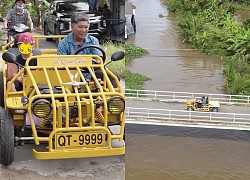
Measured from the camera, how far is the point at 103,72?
1.62 metres

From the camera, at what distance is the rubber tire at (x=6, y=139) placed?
59.3 inches

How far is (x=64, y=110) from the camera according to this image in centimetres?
152

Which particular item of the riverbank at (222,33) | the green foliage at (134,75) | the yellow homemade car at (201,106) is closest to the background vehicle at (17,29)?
the yellow homemade car at (201,106)

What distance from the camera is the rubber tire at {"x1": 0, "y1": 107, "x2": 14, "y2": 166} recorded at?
1.51m

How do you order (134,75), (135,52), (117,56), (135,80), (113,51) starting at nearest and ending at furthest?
(117,56)
(113,51)
(135,80)
(134,75)
(135,52)

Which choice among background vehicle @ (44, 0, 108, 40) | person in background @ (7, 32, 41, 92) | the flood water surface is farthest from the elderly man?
the flood water surface

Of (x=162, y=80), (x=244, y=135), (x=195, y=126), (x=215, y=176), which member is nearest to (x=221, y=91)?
(x=162, y=80)

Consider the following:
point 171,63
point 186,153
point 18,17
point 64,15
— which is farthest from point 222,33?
point 18,17

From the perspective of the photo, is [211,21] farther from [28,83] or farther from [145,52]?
[28,83]

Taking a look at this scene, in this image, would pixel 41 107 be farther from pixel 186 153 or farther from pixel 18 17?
pixel 186 153

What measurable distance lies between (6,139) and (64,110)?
198 mm

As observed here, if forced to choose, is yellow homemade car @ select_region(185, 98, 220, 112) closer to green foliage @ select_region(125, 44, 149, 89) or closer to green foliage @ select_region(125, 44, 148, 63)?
green foliage @ select_region(125, 44, 149, 89)

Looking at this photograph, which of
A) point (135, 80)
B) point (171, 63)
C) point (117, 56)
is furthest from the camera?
point (171, 63)

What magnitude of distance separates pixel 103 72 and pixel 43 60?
0.20 metres
